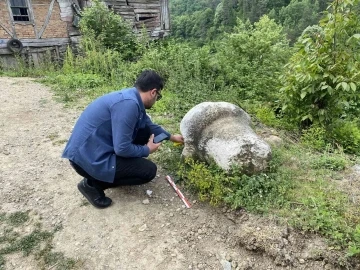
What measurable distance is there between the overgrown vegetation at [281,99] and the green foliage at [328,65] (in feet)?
0.04

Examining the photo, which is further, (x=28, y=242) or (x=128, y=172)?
(x=128, y=172)

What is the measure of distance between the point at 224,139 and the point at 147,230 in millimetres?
1177

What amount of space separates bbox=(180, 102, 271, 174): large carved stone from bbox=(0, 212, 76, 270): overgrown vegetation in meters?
1.61

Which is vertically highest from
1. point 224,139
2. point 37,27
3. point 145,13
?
point 145,13

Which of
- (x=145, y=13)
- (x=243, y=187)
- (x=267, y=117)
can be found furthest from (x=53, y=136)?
(x=145, y=13)

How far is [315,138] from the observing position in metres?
3.94

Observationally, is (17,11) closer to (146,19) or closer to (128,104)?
(146,19)

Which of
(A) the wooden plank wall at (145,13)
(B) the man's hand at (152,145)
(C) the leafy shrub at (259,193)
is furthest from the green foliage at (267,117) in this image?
(A) the wooden plank wall at (145,13)

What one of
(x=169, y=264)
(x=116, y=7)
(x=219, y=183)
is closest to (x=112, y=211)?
(x=169, y=264)

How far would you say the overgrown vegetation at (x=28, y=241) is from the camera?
2.26m

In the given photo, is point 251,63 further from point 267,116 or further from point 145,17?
point 145,17

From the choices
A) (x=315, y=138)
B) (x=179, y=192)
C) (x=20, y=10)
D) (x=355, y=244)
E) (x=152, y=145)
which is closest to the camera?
(x=355, y=244)

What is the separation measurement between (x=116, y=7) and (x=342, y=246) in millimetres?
11729

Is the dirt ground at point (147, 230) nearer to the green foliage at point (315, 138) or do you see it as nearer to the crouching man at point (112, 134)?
the crouching man at point (112, 134)
